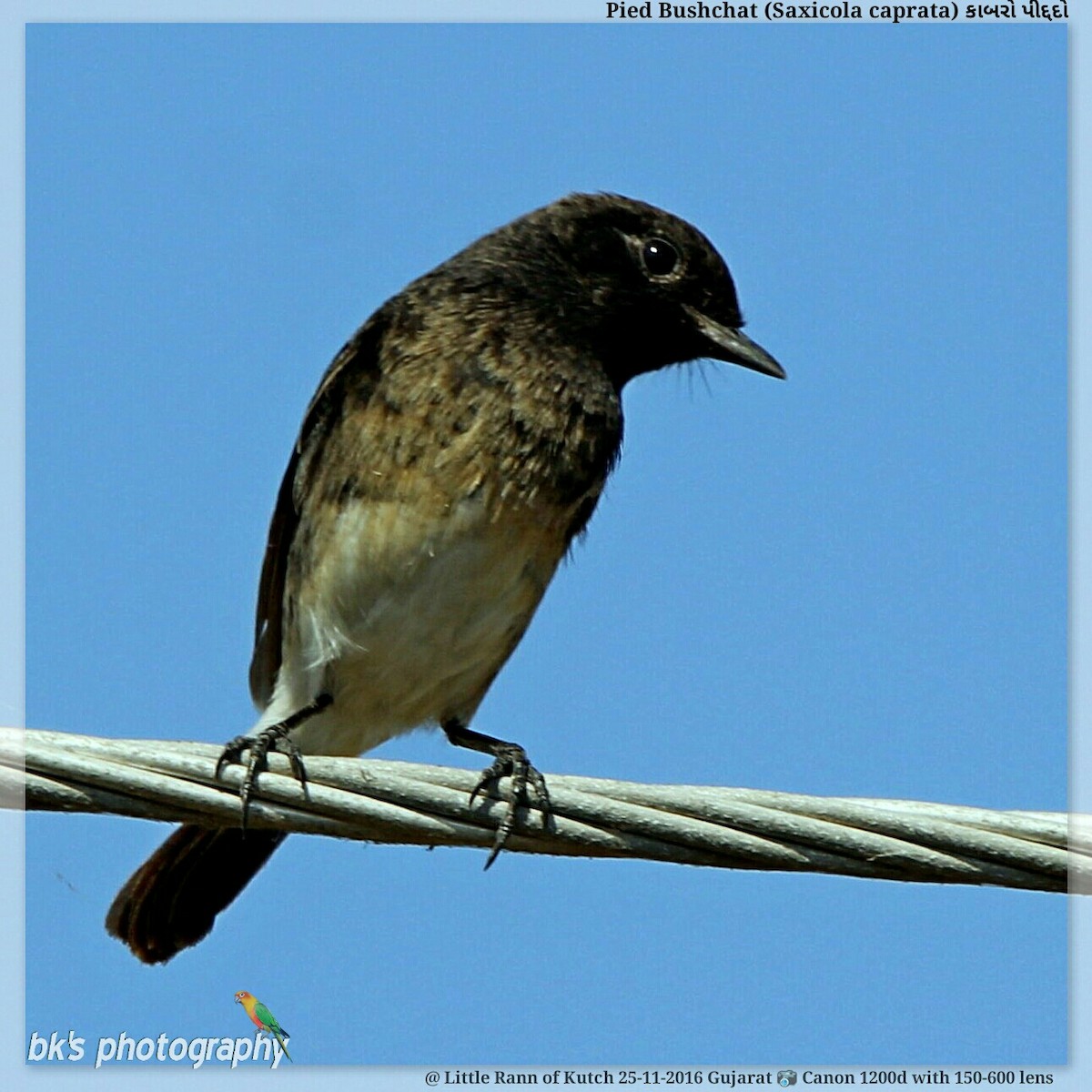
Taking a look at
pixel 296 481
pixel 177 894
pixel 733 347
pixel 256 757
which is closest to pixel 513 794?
pixel 256 757

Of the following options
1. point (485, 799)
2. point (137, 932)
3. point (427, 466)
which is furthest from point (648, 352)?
point (485, 799)

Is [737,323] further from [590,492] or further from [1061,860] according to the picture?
[1061,860]

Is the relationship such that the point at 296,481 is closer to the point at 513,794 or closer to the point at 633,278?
the point at 633,278

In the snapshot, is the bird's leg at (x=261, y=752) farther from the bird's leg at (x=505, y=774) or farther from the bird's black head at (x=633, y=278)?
the bird's black head at (x=633, y=278)

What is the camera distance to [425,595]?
637cm

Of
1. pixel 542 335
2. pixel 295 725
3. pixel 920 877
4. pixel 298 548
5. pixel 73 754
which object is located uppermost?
pixel 542 335

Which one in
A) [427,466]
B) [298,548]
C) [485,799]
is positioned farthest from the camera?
[298,548]

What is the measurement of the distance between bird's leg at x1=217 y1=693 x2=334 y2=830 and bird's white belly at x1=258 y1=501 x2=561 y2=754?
0.48ft

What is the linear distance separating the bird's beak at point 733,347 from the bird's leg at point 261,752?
217 centimetres

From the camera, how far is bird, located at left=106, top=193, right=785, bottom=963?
6.34m

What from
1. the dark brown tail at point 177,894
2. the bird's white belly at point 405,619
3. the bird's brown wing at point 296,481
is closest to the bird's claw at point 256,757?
the bird's white belly at point 405,619

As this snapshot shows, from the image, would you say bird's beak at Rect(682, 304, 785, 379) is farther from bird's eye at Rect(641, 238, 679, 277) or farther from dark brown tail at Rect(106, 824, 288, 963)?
dark brown tail at Rect(106, 824, 288, 963)

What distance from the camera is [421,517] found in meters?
6.27

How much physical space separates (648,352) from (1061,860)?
3.89 metres
